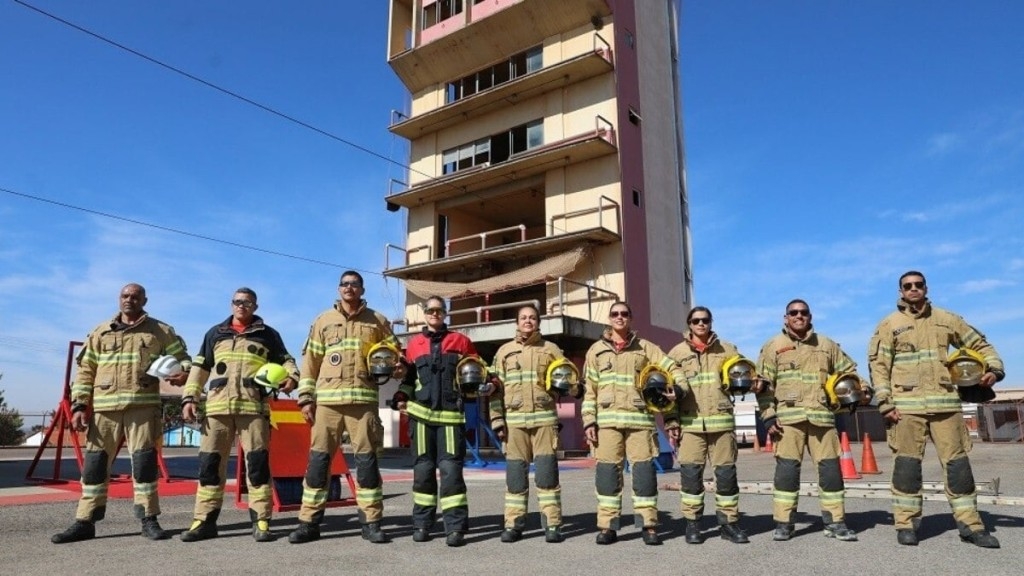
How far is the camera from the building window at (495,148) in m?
24.8

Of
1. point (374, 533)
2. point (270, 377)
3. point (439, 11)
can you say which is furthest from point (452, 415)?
point (439, 11)

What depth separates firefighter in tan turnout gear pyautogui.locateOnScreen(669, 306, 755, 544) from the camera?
570 cm

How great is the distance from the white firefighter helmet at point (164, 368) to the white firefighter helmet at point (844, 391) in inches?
224

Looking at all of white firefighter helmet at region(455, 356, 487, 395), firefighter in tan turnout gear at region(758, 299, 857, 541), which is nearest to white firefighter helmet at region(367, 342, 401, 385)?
white firefighter helmet at region(455, 356, 487, 395)

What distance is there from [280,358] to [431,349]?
1402 millimetres

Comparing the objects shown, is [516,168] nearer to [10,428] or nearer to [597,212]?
[597,212]

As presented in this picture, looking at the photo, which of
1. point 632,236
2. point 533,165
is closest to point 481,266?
point 533,165

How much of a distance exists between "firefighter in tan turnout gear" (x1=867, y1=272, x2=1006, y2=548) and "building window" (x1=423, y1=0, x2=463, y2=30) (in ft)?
79.7

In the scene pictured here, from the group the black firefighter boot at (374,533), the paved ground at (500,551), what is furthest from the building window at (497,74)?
the black firefighter boot at (374,533)

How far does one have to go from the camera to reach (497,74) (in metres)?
26.6

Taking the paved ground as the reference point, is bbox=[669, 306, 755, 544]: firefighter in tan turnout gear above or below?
above

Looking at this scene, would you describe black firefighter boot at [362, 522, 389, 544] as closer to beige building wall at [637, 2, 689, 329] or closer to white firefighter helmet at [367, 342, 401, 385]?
white firefighter helmet at [367, 342, 401, 385]

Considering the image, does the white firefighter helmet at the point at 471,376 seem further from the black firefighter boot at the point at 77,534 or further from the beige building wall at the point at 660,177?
the beige building wall at the point at 660,177

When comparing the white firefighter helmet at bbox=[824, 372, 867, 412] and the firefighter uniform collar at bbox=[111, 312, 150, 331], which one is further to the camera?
the firefighter uniform collar at bbox=[111, 312, 150, 331]
